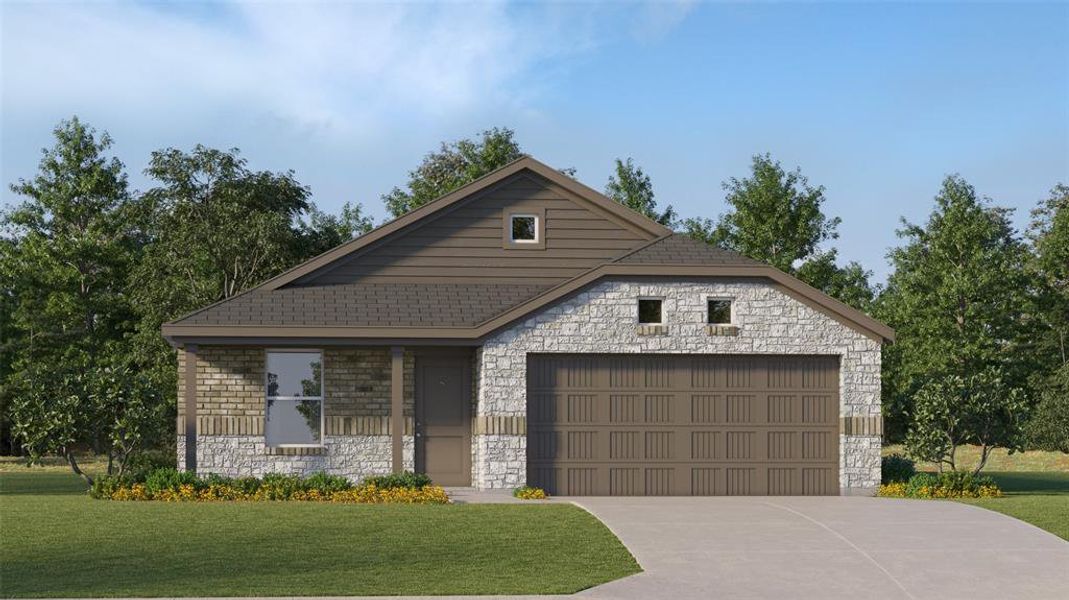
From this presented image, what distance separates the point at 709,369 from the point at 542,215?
4.92 meters

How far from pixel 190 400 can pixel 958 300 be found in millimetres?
30182

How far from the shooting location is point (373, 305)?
2484 cm

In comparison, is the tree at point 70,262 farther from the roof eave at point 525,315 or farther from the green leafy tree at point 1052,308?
the green leafy tree at point 1052,308

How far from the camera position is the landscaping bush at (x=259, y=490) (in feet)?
72.0

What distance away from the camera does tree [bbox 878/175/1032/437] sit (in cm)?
4453

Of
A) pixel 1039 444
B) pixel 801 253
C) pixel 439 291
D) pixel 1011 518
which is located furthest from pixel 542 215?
pixel 1039 444

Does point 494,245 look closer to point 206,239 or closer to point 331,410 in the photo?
point 331,410

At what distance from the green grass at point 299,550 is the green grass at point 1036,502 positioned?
6.59m

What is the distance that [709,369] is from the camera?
24188 millimetres

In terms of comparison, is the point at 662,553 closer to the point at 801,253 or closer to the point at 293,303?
the point at 293,303

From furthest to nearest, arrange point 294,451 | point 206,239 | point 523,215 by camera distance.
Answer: point 206,239 < point 523,215 < point 294,451

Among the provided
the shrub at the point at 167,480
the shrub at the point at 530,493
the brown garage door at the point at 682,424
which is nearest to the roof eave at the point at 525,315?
the brown garage door at the point at 682,424

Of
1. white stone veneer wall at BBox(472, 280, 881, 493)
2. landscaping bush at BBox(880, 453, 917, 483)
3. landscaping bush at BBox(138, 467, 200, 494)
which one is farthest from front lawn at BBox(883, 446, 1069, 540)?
landscaping bush at BBox(138, 467, 200, 494)

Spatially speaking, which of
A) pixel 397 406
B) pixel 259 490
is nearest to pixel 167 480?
pixel 259 490
